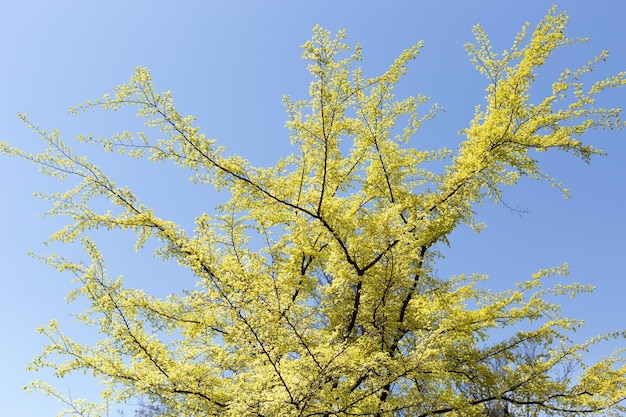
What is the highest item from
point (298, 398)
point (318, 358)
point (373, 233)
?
point (373, 233)

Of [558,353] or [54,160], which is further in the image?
[558,353]

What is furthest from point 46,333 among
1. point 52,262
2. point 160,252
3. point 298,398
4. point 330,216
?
point 330,216

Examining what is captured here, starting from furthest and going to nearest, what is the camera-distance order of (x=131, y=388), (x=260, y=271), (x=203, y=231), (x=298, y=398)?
1. (x=260, y=271)
2. (x=131, y=388)
3. (x=203, y=231)
4. (x=298, y=398)

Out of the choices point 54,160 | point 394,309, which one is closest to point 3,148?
point 54,160

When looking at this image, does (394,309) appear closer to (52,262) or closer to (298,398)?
(298,398)

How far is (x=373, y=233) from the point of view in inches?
249

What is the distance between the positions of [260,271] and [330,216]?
124 cm

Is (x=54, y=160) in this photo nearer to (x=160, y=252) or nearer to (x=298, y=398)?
(x=160, y=252)

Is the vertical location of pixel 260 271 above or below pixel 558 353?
above

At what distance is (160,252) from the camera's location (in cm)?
696

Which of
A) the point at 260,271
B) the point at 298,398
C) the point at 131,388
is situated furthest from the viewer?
the point at 260,271

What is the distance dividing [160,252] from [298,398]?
3.15 m

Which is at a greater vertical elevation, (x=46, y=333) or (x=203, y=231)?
(x=203, y=231)

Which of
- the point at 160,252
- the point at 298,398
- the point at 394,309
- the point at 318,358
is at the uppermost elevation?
the point at 160,252
